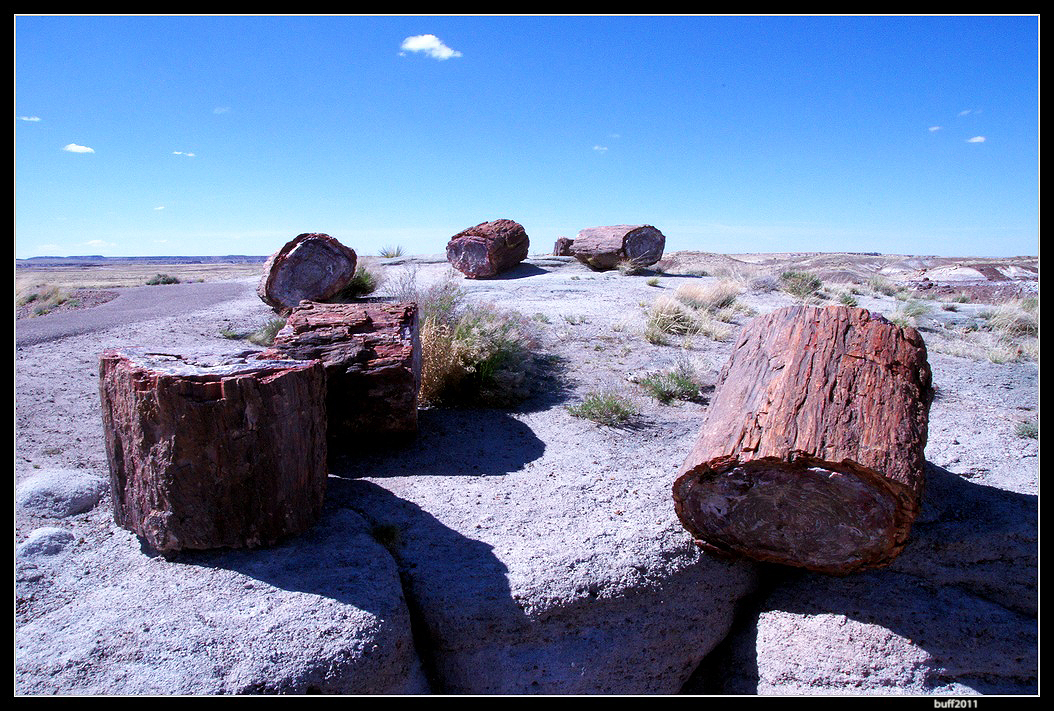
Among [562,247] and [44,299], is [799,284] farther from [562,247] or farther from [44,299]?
[44,299]

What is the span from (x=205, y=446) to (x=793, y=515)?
2955 millimetres

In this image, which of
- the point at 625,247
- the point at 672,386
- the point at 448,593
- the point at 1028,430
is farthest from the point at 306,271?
the point at 1028,430

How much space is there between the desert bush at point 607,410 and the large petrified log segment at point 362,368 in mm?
1641

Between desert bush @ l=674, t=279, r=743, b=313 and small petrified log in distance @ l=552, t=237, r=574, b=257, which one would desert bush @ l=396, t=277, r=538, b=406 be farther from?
small petrified log in distance @ l=552, t=237, r=574, b=257

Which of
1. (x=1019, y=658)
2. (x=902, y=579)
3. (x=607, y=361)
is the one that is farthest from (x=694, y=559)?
(x=607, y=361)

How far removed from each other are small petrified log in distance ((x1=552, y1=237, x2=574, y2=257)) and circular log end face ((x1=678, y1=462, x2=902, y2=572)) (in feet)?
53.1

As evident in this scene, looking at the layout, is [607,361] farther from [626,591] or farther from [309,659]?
[309,659]

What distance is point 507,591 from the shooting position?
11.5ft

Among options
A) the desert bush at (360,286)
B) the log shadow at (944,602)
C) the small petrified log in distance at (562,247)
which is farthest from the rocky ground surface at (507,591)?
the small petrified log in distance at (562,247)

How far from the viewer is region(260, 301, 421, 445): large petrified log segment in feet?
16.4

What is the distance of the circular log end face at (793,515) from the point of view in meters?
3.25

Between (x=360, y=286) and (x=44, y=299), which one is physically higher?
(x=360, y=286)

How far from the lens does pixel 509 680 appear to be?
344 centimetres

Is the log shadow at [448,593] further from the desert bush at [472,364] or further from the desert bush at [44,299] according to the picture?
the desert bush at [44,299]
